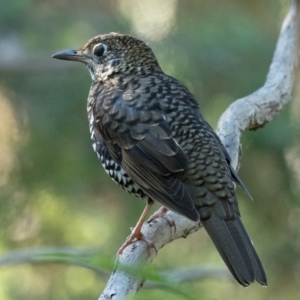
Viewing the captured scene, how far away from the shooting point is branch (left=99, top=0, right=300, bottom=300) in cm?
311

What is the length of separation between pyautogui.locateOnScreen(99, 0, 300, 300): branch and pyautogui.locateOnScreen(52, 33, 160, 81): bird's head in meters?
0.70

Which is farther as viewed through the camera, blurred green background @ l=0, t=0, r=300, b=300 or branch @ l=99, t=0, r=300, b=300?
blurred green background @ l=0, t=0, r=300, b=300

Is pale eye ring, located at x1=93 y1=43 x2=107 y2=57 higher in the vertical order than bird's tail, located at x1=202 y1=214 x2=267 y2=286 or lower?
higher

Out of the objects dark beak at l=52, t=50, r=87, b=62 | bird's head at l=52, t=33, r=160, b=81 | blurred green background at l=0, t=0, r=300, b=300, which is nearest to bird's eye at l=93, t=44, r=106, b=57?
bird's head at l=52, t=33, r=160, b=81

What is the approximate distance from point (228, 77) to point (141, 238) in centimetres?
242

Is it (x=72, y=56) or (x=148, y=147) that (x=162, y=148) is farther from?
(x=72, y=56)

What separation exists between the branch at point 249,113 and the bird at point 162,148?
149mm

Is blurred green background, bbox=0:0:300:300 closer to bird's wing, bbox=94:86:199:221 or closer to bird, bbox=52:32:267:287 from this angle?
bird, bbox=52:32:267:287

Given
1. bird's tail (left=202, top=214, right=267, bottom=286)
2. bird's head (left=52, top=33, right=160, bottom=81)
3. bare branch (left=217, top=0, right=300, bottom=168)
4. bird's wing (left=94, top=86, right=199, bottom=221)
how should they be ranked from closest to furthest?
bird's tail (left=202, top=214, right=267, bottom=286)
bird's wing (left=94, top=86, right=199, bottom=221)
bare branch (left=217, top=0, right=300, bottom=168)
bird's head (left=52, top=33, right=160, bottom=81)

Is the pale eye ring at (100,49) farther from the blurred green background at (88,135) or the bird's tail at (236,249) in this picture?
the bird's tail at (236,249)

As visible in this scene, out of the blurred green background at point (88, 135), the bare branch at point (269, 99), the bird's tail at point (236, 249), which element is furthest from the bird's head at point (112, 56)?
the bird's tail at point (236, 249)

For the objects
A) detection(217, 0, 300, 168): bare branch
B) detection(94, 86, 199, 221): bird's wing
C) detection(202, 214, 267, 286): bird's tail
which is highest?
detection(217, 0, 300, 168): bare branch

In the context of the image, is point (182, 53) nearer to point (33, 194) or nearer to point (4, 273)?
point (33, 194)

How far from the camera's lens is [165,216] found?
127 inches
